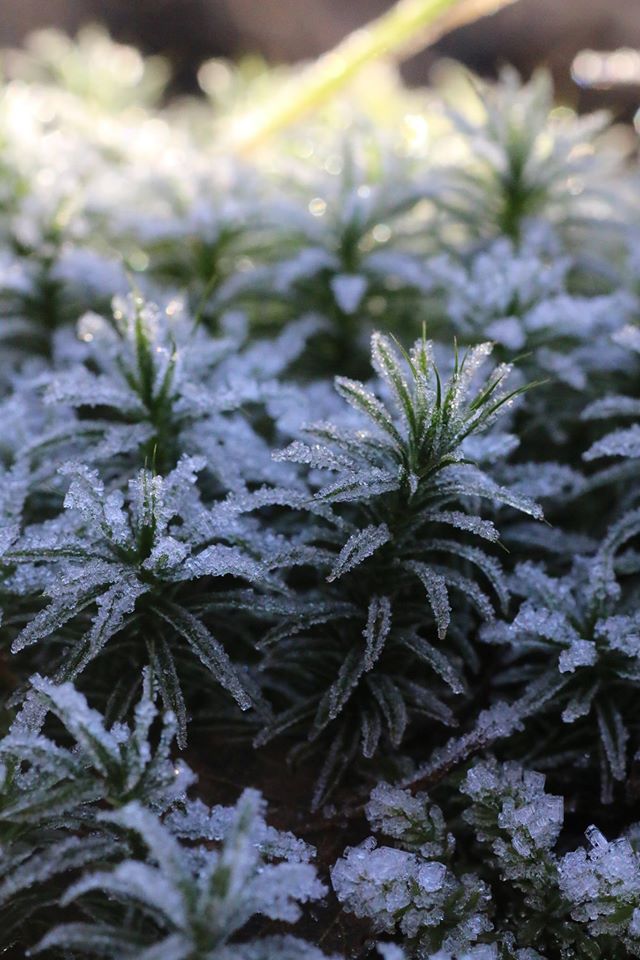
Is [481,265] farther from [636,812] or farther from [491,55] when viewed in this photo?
[491,55]

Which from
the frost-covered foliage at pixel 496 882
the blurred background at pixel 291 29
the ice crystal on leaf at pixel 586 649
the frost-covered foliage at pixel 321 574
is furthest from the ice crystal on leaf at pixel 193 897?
the blurred background at pixel 291 29

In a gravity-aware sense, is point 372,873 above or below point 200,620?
below

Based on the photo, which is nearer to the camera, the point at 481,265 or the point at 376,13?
the point at 481,265

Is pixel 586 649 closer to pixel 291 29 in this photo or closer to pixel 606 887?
pixel 606 887

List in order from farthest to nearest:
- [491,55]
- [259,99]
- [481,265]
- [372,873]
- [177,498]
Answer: [491,55], [259,99], [481,265], [177,498], [372,873]

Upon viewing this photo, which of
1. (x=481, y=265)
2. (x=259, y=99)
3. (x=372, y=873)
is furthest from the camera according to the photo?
(x=259, y=99)

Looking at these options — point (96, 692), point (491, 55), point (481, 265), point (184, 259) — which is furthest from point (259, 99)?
point (96, 692)

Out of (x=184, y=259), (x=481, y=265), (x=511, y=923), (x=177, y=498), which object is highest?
(x=184, y=259)
